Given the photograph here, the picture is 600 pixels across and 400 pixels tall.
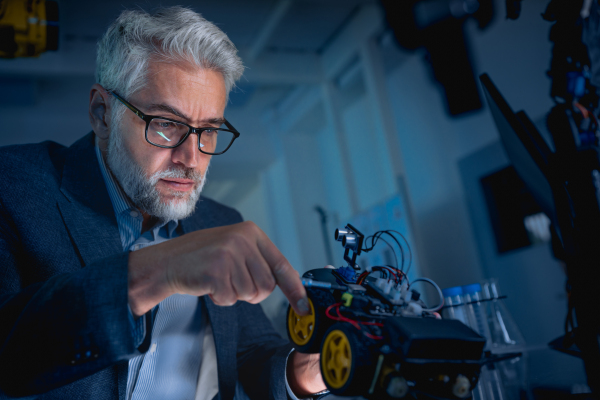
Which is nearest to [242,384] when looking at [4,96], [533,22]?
[533,22]

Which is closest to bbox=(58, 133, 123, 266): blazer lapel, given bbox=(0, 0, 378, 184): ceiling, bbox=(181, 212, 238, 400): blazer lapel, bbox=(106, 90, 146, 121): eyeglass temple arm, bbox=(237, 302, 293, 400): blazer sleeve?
bbox=(106, 90, 146, 121): eyeglass temple arm

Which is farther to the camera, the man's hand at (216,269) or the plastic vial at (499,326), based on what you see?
the plastic vial at (499,326)

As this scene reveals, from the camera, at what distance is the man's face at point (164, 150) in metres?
1.00

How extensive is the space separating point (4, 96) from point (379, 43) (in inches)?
141

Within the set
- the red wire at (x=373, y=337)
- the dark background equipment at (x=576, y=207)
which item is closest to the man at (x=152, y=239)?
the red wire at (x=373, y=337)

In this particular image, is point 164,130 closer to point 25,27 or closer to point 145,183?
Answer: point 145,183

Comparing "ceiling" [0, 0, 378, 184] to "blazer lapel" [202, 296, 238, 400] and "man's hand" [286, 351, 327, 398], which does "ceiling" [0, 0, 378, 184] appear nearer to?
"blazer lapel" [202, 296, 238, 400]

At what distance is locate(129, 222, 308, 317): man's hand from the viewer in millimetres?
604

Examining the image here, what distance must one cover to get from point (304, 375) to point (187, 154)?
585mm

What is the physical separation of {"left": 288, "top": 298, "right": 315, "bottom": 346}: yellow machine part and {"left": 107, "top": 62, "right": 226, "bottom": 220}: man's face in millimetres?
496

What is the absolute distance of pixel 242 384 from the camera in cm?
111

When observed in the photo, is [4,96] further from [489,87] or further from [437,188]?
[489,87]

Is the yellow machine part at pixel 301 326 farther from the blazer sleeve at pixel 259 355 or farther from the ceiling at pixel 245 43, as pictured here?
the ceiling at pixel 245 43

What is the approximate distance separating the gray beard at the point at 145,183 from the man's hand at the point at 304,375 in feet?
1.52
